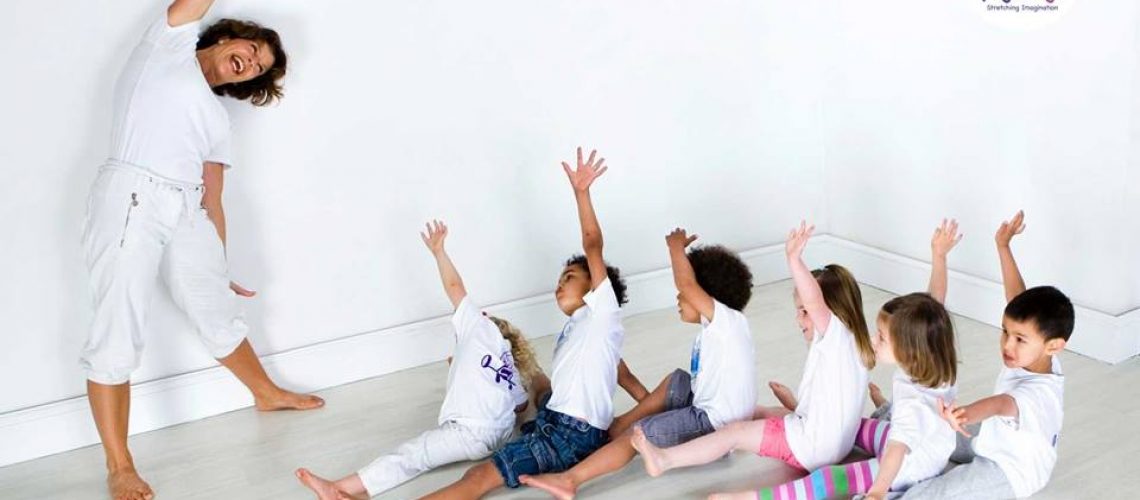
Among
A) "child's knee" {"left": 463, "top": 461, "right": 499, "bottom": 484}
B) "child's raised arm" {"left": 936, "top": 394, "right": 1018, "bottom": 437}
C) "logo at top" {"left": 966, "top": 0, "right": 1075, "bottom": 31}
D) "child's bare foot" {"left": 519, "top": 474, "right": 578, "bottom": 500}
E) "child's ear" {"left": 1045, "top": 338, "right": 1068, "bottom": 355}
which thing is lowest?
"child's bare foot" {"left": 519, "top": 474, "right": 578, "bottom": 500}

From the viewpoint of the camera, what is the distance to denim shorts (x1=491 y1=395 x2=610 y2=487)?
8.84 feet

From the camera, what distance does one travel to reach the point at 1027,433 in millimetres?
2463

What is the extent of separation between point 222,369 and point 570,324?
3.59ft

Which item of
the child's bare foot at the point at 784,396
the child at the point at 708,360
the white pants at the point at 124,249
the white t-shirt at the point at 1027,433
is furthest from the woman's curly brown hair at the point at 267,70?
the white t-shirt at the point at 1027,433

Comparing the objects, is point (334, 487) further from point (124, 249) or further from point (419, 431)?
point (124, 249)

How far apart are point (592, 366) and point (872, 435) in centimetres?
68

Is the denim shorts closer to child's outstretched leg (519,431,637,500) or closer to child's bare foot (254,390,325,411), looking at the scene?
child's outstretched leg (519,431,637,500)

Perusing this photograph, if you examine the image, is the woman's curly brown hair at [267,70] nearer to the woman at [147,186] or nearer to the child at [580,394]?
the woman at [147,186]

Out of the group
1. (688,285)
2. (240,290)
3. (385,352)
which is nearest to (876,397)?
(688,285)

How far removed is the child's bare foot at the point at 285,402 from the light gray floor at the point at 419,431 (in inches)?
1.2

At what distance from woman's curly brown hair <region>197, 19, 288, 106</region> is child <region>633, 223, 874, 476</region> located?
1.38m

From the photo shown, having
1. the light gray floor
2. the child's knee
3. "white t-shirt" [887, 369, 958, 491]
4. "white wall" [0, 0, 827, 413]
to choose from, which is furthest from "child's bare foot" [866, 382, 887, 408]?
"white wall" [0, 0, 827, 413]

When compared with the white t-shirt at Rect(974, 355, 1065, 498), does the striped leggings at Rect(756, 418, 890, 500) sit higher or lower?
lower

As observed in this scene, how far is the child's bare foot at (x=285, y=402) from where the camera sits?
10.8ft
